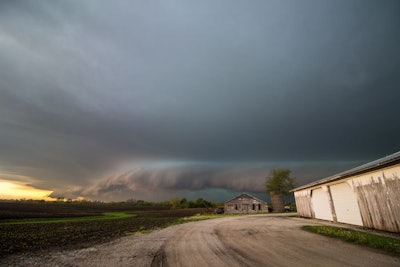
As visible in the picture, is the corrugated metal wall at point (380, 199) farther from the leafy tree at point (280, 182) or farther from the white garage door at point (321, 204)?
the leafy tree at point (280, 182)

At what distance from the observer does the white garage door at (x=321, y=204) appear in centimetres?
2248

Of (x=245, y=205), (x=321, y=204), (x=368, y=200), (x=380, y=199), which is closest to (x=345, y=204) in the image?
(x=368, y=200)

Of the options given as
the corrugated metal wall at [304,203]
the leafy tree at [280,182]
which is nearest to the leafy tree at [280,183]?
the leafy tree at [280,182]

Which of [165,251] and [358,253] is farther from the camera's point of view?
[165,251]

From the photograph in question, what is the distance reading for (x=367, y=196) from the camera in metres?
15.1

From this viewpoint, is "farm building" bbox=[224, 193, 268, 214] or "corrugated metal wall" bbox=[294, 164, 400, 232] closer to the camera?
"corrugated metal wall" bbox=[294, 164, 400, 232]

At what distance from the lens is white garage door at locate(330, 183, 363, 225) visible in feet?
55.9

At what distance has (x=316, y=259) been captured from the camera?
755cm

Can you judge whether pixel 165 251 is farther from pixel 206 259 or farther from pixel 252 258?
pixel 252 258

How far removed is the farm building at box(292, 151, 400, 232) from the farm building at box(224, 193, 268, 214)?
36777 mm

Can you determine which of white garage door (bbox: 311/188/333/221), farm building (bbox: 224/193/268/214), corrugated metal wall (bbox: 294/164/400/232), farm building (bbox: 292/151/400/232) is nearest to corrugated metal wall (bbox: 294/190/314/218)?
white garage door (bbox: 311/188/333/221)

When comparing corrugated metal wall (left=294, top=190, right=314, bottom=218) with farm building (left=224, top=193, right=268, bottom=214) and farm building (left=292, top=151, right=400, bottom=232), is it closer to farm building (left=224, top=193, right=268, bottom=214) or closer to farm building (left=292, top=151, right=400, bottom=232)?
farm building (left=292, top=151, right=400, bottom=232)

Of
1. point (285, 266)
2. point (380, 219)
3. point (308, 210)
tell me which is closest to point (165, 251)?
point (285, 266)

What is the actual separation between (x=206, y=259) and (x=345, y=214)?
17123 mm
